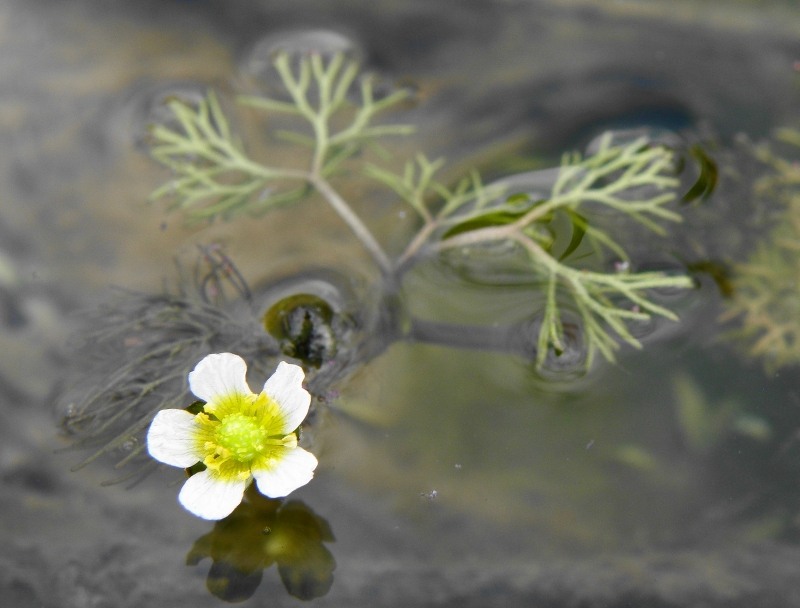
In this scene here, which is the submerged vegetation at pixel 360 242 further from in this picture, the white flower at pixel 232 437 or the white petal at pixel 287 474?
the white petal at pixel 287 474

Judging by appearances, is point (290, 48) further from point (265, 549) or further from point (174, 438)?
point (265, 549)

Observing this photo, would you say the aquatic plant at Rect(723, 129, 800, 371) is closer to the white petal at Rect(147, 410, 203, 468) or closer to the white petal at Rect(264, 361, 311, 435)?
the white petal at Rect(264, 361, 311, 435)

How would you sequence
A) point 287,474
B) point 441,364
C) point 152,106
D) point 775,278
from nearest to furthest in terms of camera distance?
point 287,474 → point 441,364 → point 775,278 → point 152,106

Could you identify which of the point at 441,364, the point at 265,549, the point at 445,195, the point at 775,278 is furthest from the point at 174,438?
the point at 775,278

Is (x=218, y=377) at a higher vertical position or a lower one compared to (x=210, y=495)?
higher

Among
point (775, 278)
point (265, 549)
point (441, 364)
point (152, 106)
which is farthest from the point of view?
point (152, 106)

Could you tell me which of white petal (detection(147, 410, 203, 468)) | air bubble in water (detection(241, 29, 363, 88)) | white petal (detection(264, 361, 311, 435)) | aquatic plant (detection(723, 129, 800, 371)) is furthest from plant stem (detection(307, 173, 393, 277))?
aquatic plant (detection(723, 129, 800, 371))

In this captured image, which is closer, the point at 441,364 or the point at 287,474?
the point at 287,474

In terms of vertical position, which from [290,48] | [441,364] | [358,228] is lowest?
[441,364]
